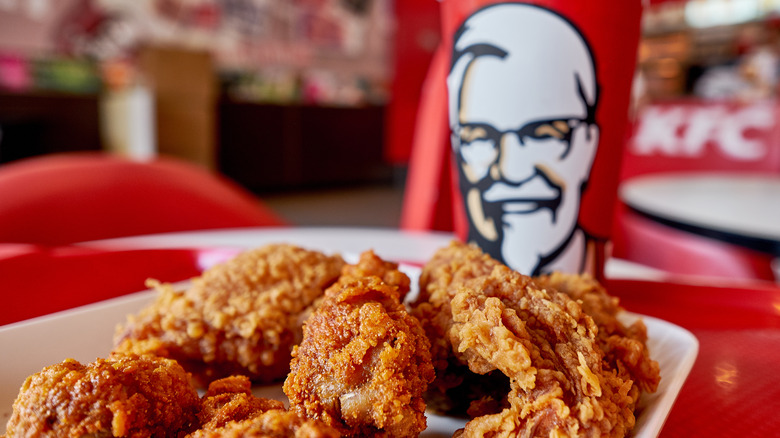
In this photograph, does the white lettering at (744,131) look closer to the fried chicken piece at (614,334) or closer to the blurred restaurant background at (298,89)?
the blurred restaurant background at (298,89)

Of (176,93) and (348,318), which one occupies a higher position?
(176,93)

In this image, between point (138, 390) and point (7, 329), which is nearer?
point (138, 390)

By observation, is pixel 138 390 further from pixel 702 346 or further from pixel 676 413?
pixel 702 346

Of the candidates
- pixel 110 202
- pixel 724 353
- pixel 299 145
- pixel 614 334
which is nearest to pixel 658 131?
pixel 299 145

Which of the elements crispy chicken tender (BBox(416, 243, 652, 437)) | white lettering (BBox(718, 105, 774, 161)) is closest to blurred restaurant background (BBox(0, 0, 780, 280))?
white lettering (BBox(718, 105, 774, 161))

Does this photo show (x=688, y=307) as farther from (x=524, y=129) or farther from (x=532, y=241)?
(x=524, y=129)

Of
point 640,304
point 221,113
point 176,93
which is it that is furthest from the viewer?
point 221,113

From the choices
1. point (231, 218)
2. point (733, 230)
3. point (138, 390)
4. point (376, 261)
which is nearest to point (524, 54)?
point (376, 261)
